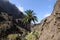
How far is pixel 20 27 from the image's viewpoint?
94.8 metres

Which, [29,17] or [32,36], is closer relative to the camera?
[32,36]

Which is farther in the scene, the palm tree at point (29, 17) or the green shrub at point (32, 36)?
the palm tree at point (29, 17)

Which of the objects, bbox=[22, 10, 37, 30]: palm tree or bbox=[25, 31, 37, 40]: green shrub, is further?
bbox=[22, 10, 37, 30]: palm tree

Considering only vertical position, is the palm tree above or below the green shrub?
above

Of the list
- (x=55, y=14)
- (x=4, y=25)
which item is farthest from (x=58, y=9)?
(x=4, y=25)

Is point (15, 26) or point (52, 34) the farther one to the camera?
point (15, 26)

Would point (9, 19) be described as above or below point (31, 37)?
above

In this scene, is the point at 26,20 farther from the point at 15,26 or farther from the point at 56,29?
the point at 56,29

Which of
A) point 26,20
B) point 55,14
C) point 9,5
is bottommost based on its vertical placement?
point 55,14

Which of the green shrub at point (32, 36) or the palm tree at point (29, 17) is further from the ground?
the palm tree at point (29, 17)

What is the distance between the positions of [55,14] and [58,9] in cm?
87

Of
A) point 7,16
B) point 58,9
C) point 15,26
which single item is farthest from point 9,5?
point 58,9

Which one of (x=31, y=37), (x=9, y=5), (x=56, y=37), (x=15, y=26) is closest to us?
(x=56, y=37)

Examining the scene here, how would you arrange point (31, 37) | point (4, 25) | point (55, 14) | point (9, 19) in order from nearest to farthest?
point (55, 14) < point (31, 37) < point (4, 25) < point (9, 19)
